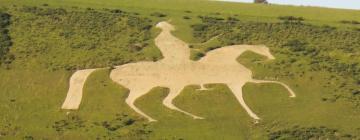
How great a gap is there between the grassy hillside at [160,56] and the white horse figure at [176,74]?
0.62 metres

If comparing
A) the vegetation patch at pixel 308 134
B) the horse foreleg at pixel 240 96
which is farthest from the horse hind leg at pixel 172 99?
the vegetation patch at pixel 308 134

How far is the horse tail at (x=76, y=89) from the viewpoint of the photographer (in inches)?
2327

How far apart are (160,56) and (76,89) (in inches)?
348

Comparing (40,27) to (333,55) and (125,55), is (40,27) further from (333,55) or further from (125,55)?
(333,55)

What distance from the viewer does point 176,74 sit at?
2461 inches

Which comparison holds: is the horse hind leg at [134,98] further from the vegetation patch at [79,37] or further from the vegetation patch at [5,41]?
the vegetation patch at [5,41]

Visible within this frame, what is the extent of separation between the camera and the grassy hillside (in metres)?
55.4

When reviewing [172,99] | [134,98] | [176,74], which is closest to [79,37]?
[176,74]

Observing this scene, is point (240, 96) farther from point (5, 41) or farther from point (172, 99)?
point (5, 41)

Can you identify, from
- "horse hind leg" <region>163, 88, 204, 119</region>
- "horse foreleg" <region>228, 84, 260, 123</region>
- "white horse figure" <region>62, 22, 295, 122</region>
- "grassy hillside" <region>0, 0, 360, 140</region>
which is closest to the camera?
"grassy hillside" <region>0, 0, 360, 140</region>

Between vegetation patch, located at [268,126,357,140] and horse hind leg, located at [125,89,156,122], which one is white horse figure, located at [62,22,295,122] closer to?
horse hind leg, located at [125,89,156,122]

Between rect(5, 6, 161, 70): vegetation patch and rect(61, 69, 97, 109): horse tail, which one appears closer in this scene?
rect(61, 69, 97, 109): horse tail

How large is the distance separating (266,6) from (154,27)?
1510cm

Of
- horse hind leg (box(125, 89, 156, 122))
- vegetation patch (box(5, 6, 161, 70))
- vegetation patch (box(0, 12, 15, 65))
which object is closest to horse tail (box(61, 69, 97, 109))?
vegetation patch (box(5, 6, 161, 70))
